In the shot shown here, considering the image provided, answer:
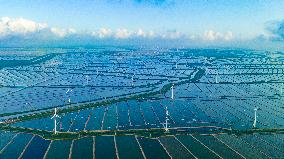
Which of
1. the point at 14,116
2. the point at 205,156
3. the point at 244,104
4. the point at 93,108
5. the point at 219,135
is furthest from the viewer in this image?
the point at 244,104

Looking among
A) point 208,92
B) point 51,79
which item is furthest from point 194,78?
point 51,79

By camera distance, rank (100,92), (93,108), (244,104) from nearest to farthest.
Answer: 1. (93,108)
2. (244,104)
3. (100,92)

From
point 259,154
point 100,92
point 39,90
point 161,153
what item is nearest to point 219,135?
point 259,154

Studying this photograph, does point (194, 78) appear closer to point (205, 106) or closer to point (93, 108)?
point (205, 106)

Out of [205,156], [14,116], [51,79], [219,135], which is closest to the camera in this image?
[205,156]

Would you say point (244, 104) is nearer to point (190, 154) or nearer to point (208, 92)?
point (208, 92)

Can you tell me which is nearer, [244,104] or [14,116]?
[14,116]

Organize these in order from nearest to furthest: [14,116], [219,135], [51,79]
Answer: [219,135]
[14,116]
[51,79]

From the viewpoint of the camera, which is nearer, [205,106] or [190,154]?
[190,154]
